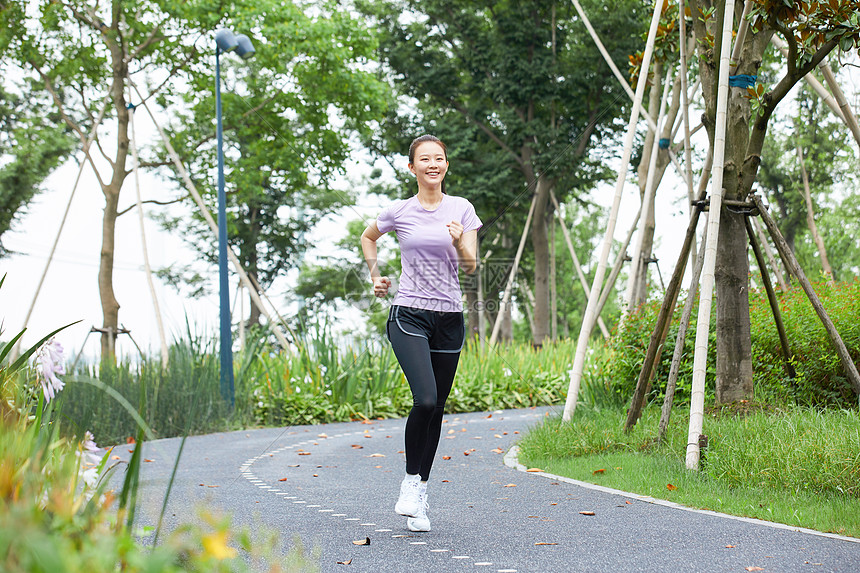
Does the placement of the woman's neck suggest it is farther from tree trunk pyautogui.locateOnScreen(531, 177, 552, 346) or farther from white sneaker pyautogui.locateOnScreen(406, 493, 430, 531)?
tree trunk pyautogui.locateOnScreen(531, 177, 552, 346)

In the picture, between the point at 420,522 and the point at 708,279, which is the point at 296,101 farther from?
the point at 420,522

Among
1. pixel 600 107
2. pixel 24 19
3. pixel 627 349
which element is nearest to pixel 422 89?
pixel 600 107

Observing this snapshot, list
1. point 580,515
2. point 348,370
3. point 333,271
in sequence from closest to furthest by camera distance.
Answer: point 580,515 → point 348,370 → point 333,271

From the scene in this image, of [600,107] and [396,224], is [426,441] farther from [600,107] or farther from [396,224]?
[600,107]

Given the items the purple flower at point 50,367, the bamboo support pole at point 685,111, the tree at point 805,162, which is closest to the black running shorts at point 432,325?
the purple flower at point 50,367

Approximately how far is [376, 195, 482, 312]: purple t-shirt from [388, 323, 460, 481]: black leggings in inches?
7.4

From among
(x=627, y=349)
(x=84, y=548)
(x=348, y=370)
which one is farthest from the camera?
(x=348, y=370)

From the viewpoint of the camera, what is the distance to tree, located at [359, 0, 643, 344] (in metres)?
20.9

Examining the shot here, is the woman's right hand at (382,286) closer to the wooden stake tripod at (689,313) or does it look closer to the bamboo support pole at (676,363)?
the bamboo support pole at (676,363)

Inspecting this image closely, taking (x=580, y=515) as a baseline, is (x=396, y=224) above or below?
above

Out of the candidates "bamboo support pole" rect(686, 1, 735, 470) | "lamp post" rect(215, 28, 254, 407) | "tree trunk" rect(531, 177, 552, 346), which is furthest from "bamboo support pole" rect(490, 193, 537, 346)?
"bamboo support pole" rect(686, 1, 735, 470)

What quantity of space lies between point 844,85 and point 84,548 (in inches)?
844

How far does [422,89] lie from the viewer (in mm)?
22438

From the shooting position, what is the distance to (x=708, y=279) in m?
5.44
